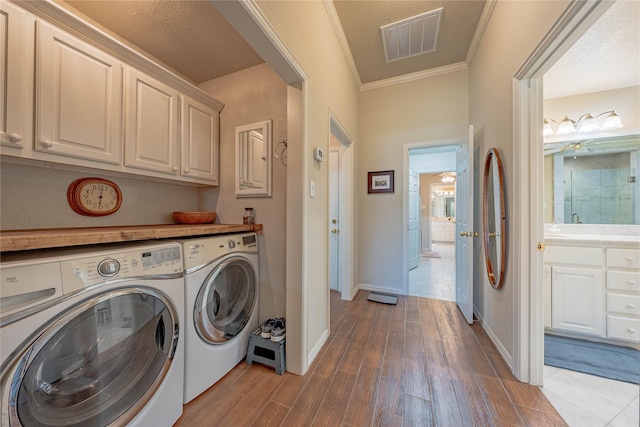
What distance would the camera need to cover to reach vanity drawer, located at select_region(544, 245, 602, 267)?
177 cm

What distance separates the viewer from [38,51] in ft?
3.62

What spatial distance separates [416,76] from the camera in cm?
286

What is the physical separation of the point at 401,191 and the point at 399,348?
6.16 ft

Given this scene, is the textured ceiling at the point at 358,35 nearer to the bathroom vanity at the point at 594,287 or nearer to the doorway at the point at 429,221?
the doorway at the point at 429,221

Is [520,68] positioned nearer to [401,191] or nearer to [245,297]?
[401,191]

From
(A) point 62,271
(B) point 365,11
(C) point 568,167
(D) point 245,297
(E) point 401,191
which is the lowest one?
(D) point 245,297

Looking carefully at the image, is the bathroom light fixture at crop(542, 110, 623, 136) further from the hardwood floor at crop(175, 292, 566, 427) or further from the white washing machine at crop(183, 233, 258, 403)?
the white washing machine at crop(183, 233, 258, 403)

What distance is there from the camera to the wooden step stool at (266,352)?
1484 millimetres

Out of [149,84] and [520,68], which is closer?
[520,68]


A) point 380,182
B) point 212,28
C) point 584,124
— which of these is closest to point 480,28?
point 584,124

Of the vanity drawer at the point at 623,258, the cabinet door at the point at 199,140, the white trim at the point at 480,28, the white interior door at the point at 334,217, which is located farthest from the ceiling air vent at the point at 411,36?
the vanity drawer at the point at 623,258

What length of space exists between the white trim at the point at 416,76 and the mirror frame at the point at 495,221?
1.47 metres

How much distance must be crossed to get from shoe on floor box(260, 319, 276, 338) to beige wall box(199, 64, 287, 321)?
59mm

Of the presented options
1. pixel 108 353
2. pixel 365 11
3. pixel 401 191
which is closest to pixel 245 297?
pixel 108 353
